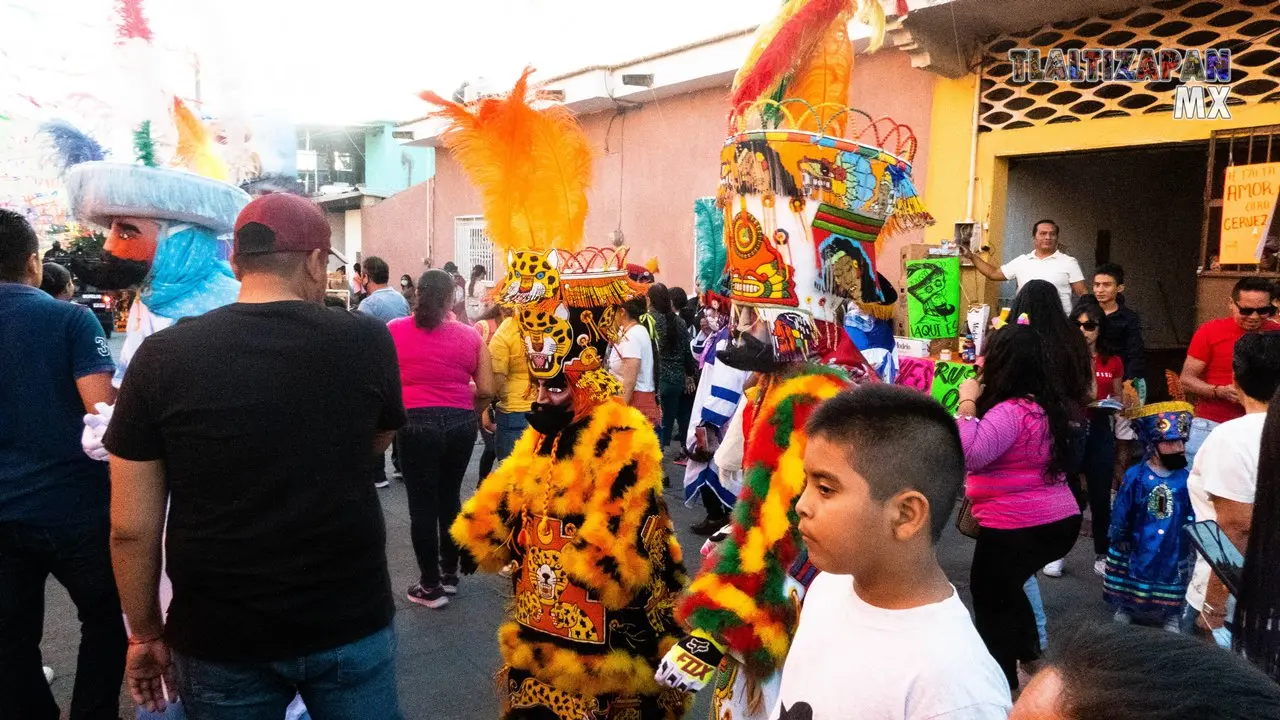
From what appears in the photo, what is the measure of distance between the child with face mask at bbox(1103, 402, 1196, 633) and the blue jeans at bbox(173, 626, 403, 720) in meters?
3.78

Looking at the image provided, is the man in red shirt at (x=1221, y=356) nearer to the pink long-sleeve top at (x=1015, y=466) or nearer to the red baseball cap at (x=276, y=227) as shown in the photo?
the pink long-sleeve top at (x=1015, y=466)

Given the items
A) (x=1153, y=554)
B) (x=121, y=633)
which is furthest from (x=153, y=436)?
(x=1153, y=554)

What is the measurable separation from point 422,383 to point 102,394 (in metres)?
1.92

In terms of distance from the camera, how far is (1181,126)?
6637 millimetres

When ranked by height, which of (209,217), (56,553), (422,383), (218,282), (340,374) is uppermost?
(209,217)

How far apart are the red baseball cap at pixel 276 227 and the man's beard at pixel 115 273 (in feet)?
4.09

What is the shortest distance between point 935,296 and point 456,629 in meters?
4.02

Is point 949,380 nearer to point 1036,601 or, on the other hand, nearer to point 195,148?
point 1036,601

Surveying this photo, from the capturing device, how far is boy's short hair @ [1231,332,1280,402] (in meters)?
2.65

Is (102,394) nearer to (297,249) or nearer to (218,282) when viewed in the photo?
(218,282)

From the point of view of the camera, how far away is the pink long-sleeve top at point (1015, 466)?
10.2 ft

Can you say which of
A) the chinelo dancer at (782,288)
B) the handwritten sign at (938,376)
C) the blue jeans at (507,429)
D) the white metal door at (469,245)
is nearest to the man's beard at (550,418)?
the chinelo dancer at (782,288)

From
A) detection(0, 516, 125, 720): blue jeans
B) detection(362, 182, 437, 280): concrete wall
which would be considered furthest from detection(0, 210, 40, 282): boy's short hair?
detection(362, 182, 437, 280): concrete wall

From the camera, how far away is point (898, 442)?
150 cm
